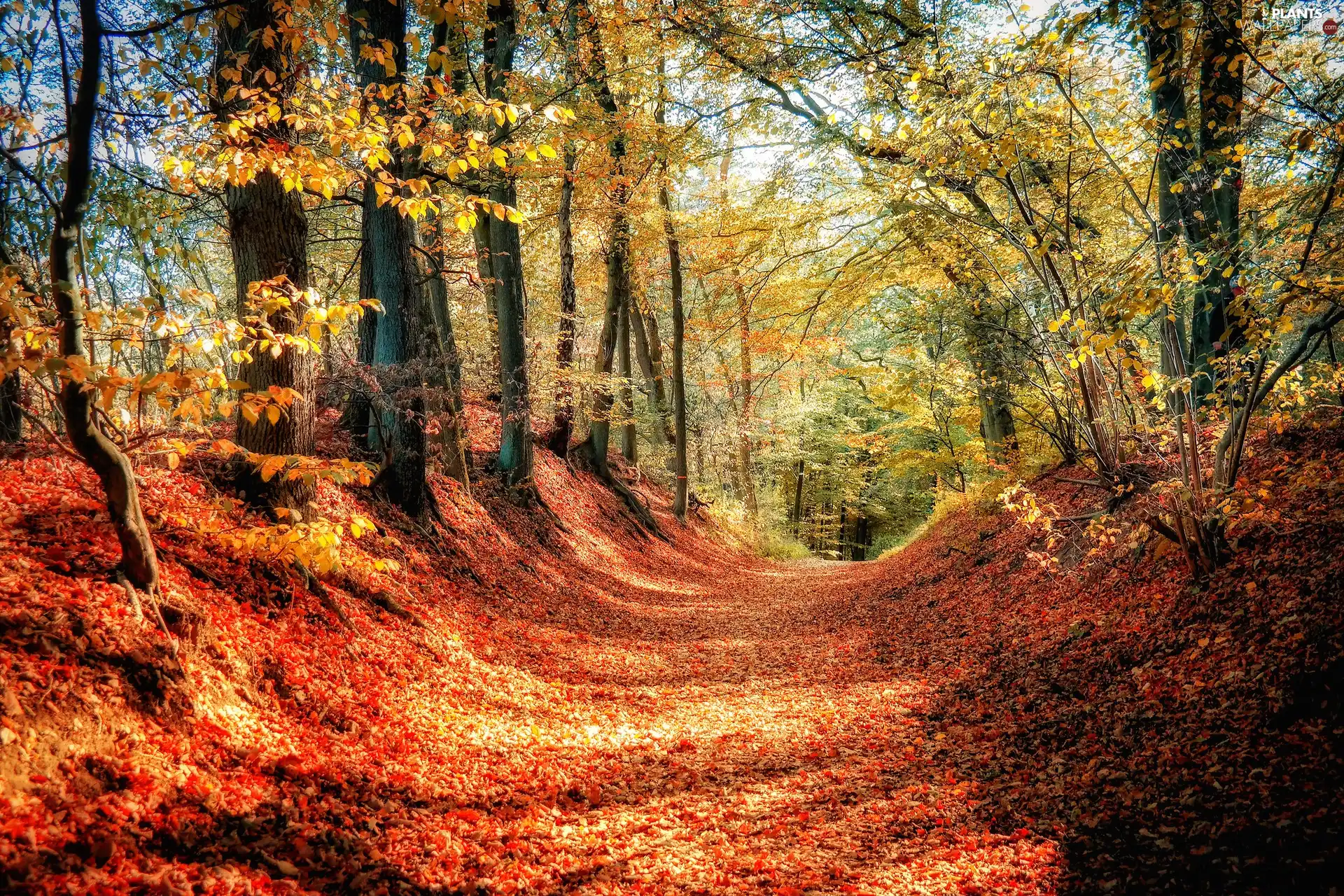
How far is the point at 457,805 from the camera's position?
374 centimetres

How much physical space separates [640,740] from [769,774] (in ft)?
3.59

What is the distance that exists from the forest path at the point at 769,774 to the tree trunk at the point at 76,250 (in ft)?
10.2

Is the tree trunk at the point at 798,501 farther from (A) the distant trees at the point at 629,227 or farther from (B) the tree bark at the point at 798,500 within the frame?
(A) the distant trees at the point at 629,227

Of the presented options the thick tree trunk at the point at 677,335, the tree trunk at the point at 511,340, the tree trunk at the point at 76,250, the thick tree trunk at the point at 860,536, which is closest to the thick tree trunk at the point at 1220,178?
the tree trunk at the point at 76,250

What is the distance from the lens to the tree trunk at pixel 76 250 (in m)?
2.60

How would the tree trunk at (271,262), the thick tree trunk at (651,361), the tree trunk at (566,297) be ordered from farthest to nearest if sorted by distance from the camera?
the thick tree trunk at (651,361) < the tree trunk at (566,297) < the tree trunk at (271,262)

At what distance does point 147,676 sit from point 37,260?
7.52 feet

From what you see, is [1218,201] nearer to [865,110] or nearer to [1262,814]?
[865,110]

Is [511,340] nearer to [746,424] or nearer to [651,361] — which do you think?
[651,361]

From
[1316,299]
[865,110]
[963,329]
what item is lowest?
[1316,299]

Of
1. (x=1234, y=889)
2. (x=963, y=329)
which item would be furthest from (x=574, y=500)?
(x=1234, y=889)

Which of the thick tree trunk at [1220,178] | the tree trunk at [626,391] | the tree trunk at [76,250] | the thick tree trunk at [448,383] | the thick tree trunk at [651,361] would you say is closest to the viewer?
the tree trunk at [76,250]

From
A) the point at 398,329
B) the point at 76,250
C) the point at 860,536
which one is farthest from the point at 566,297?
the point at 860,536

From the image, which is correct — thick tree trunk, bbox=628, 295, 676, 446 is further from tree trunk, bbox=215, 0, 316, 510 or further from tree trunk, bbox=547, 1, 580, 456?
tree trunk, bbox=215, 0, 316, 510
